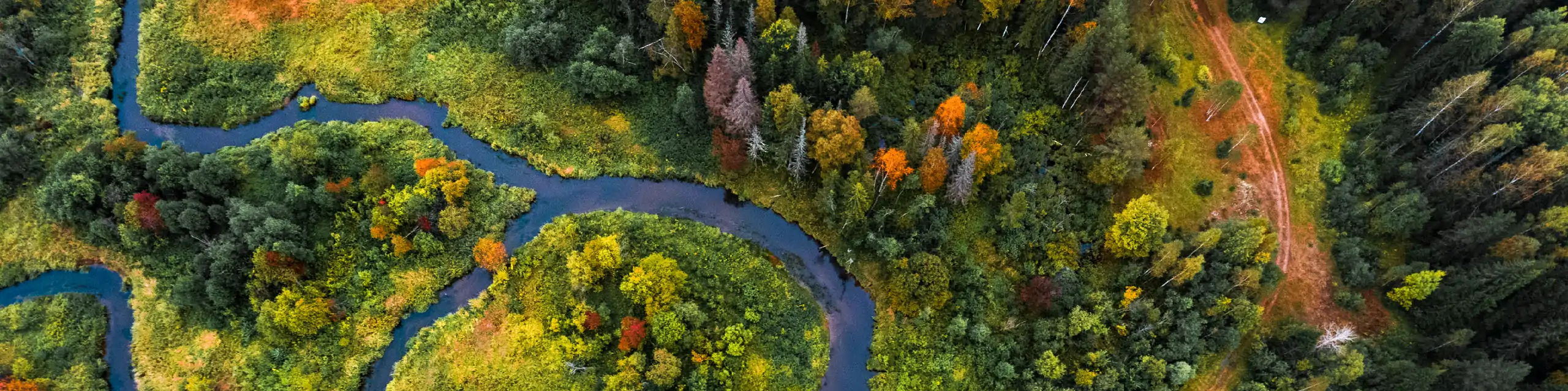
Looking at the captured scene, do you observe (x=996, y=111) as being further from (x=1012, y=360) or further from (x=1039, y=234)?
(x=1012, y=360)

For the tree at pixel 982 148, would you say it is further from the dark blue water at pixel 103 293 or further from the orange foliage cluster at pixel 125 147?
the dark blue water at pixel 103 293

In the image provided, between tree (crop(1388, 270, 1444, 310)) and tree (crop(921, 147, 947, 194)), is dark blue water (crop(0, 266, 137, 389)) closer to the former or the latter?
tree (crop(921, 147, 947, 194))

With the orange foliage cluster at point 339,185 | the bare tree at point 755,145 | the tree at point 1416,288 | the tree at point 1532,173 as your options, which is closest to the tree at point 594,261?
the bare tree at point 755,145

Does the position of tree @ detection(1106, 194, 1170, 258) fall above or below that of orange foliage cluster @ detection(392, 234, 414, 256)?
above

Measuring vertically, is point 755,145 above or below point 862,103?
below

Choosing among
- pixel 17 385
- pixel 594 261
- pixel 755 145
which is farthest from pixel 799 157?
pixel 17 385

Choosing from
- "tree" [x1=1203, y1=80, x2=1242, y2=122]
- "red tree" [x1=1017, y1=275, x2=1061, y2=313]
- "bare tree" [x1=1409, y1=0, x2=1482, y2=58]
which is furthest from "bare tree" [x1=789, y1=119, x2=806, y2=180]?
"bare tree" [x1=1409, y1=0, x2=1482, y2=58]

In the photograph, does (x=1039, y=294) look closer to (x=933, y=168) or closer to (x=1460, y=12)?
(x=933, y=168)
